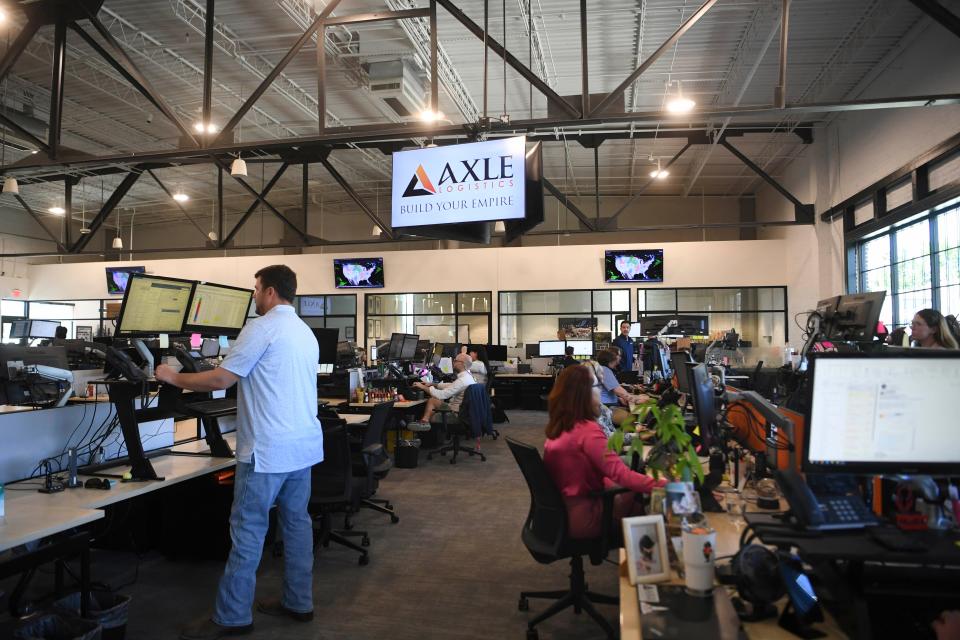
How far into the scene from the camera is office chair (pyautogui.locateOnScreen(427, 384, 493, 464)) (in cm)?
643

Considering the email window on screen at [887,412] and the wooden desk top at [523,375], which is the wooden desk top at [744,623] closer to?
the email window on screen at [887,412]

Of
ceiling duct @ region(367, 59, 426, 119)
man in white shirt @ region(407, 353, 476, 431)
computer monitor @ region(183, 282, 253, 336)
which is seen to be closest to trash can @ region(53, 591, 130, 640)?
computer monitor @ region(183, 282, 253, 336)

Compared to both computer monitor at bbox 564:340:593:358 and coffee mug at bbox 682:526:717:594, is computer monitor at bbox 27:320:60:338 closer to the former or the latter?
computer monitor at bbox 564:340:593:358

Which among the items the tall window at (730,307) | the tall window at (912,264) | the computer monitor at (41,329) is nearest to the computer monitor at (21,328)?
the computer monitor at (41,329)

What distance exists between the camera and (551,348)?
36.7 ft

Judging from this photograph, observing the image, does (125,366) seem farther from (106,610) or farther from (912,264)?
(912,264)

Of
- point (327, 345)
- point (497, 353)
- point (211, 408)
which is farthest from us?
point (497, 353)

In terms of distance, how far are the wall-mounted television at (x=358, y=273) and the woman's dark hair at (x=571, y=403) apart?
33.9 ft

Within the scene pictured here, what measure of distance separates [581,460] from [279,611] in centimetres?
164

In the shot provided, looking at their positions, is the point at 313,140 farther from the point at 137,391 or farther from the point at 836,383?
the point at 836,383

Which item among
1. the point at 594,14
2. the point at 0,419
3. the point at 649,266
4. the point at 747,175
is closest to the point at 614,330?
the point at 649,266

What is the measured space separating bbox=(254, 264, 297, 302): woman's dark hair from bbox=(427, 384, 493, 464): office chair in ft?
12.4

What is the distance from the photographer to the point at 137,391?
9.52ft

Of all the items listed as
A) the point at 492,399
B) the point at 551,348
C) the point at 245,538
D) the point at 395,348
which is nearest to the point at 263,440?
the point at 245,538
